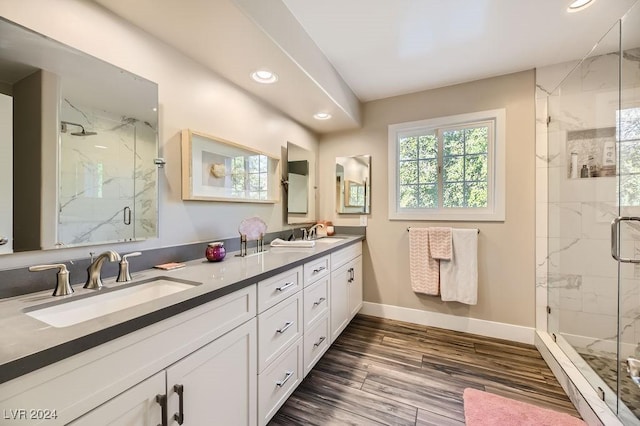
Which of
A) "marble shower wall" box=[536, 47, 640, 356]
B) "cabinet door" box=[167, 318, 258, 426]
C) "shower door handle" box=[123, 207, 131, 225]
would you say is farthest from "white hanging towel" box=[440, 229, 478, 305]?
"shower door handle" box=[123, 207, 131, 225]

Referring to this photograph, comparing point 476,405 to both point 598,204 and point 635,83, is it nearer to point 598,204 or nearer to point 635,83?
point 598,204

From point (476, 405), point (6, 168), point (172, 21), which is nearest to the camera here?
point (6, 168)

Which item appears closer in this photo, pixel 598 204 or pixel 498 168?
pixel 598 204

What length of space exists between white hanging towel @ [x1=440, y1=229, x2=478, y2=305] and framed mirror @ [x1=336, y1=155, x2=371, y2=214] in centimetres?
94

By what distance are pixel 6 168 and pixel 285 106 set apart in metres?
1.79

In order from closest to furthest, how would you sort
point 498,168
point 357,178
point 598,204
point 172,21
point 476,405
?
1. point 172,21
2. point 476,405
3. point 598,204
4. point 498,168
5. point 357,178

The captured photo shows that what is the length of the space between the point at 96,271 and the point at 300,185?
73.9 inches

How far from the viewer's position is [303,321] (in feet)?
5.55

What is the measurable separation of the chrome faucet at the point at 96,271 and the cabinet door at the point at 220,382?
499mm

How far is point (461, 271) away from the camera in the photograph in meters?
2.45

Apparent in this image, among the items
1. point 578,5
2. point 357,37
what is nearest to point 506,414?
point 578,5

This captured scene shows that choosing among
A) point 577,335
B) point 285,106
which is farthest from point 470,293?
point 285,106

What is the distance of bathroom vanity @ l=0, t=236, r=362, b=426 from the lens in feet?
1.97

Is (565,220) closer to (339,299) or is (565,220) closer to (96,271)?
(339,299)
